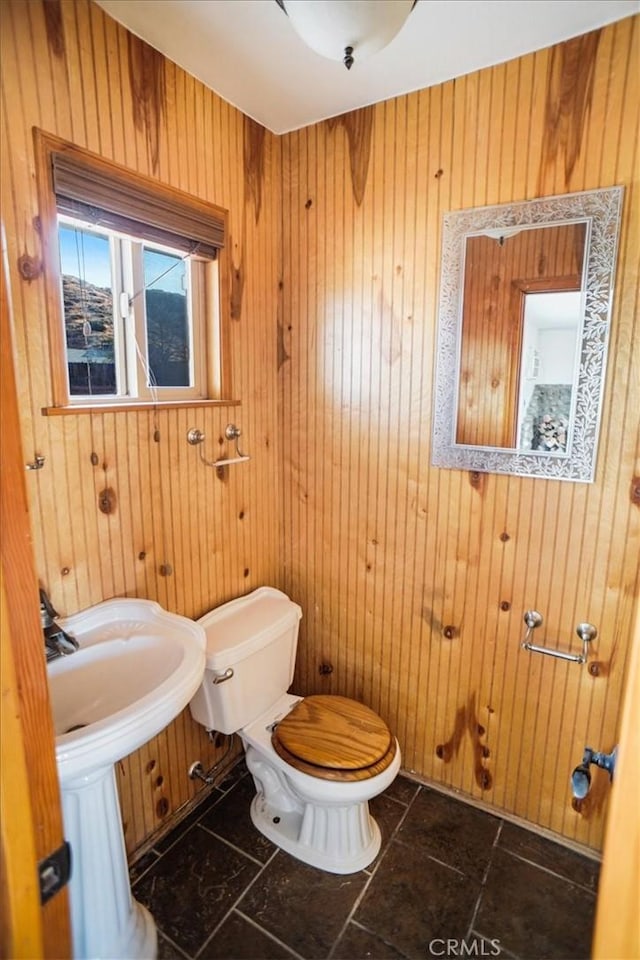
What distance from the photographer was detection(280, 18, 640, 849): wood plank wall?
4.81ft

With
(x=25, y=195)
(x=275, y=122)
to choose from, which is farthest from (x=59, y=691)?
(x=275, y=122)

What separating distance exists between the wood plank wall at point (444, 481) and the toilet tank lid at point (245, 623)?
0.23 metres

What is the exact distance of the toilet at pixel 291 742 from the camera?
1.58m

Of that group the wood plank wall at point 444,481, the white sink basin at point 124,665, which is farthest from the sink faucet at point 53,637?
the wood plank wall at point 444,481

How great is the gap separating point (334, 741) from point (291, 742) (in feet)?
0.47

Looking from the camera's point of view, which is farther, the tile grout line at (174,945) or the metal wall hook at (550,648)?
the metal wall hook at (550,648)

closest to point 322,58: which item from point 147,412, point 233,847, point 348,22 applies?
point 348,22

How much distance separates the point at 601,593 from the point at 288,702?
1.17 m

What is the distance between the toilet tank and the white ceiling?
1.79 m

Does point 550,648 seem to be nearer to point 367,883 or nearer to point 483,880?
point 483,880

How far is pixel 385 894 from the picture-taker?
1.55 m

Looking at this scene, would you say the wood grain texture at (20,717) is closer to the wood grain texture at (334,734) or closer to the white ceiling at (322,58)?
the wood grain texture at (334,734)

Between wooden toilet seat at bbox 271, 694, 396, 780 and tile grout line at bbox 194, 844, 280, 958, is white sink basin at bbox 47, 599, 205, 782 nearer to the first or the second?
wooden toilet seat at bbox 271, 694, 396, 780

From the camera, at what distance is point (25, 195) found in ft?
3.94
